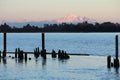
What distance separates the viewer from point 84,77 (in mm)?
39625

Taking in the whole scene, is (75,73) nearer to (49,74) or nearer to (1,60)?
(49,74)

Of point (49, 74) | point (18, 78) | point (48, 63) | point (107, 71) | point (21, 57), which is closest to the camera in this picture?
point (18, 78)

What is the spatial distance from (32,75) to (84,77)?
5.02m

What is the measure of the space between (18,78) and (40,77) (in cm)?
213

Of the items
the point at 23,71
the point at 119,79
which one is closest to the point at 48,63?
the point at 23,71

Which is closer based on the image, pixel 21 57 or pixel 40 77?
pixel 40 77

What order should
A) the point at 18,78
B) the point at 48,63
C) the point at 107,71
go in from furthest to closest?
1. the point at 48,63
2. the point at 107,71
3. the point at 18,78

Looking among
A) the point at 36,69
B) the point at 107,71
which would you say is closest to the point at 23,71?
the point at 36,69

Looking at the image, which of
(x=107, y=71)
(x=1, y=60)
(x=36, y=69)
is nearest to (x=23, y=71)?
(x=36, y=69)

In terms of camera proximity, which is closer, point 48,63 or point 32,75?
point 32,75

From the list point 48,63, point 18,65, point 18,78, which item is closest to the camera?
point 18,78

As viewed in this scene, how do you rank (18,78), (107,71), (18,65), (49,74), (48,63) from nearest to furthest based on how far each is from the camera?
(18,78) < (49,74) < (107,71) < (18,65) < (48,63)

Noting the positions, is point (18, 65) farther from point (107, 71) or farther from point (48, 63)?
point (107, 71)

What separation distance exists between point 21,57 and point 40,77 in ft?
66.7
